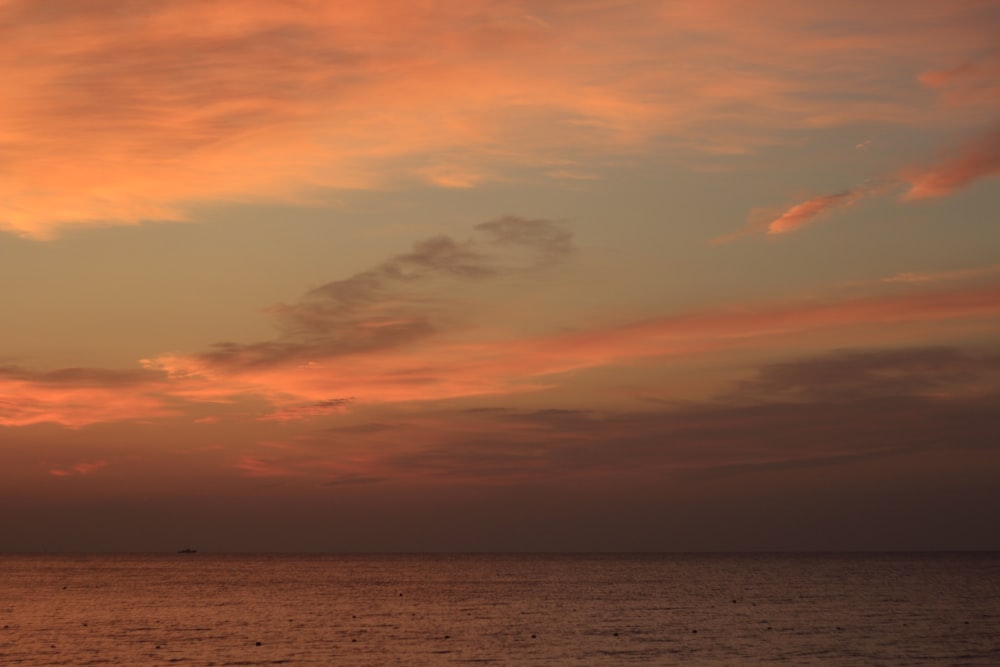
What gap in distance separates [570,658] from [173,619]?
56.3 m

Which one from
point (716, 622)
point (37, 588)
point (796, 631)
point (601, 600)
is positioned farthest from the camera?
point (37, 588)

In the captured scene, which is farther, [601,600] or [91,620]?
[601,600]

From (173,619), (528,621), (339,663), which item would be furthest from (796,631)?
(173,619)

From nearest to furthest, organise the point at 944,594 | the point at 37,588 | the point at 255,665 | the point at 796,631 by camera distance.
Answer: the point at 255,665, the point at 796,631, the point at 944,594, the point at 37,588

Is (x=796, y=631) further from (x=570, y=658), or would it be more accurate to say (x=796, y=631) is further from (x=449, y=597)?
(x=449, y=597)

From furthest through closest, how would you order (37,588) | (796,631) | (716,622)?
1. (37,588)
2. (716,622)
3. (796,631)

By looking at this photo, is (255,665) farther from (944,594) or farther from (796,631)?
(944,594)

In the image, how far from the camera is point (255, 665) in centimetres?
8112

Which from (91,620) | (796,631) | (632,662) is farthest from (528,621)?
(91,620)

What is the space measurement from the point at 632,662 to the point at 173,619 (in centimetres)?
6141

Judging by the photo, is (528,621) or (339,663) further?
(528,621)

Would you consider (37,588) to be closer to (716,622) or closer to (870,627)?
(716,622)

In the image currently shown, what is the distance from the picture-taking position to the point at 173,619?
121938mm

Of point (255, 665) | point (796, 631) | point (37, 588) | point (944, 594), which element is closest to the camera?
point (255, 665)
